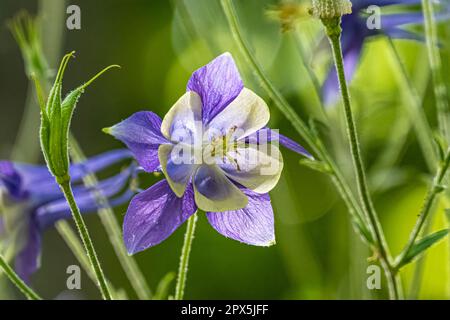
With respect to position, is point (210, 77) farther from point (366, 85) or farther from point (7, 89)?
point (7, 89)

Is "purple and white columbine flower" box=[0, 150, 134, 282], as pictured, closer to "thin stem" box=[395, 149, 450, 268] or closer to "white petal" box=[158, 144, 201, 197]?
"white petal" box=[158, 144, 201, 197]

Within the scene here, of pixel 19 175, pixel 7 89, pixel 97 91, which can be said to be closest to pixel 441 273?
pixel 19 175

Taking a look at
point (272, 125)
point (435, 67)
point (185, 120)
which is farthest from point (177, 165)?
point (272, 125)

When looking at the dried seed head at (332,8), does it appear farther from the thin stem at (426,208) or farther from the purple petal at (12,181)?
the purple petal at (12,181)

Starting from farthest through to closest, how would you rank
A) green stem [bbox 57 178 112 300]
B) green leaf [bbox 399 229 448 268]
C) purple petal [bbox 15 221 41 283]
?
purple petal [bbox 15 221 41 283], green leaf [bbox 399 229 448 268], green stem [bbox 57 178 112 300]

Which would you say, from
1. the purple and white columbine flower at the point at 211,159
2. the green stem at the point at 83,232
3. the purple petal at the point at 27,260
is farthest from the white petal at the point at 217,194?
the purple petal at the point at 27,260

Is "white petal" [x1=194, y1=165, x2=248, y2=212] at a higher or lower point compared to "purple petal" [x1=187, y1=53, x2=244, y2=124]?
lower

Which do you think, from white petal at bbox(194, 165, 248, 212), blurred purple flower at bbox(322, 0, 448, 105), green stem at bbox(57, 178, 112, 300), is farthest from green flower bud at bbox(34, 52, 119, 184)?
blurred purple flower at bbox(322, 0, 448, 105)
